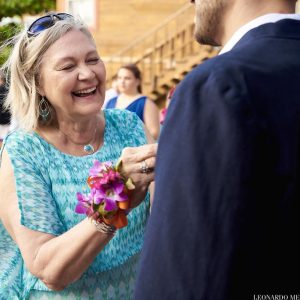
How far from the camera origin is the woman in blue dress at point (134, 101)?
272 inches

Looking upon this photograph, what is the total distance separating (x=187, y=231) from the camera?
125 centimetres

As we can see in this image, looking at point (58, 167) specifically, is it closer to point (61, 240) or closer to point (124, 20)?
point (61, 240)

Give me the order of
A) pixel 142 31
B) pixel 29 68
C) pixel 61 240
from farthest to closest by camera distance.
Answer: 1. pixel 142 31
2. pixel 29 68
3. pixel 61 240

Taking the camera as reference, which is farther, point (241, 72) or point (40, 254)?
point (40, 254)

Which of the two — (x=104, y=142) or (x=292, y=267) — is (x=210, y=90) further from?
(x=104, y=142)

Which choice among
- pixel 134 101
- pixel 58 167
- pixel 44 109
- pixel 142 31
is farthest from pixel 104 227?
pixel 142 31

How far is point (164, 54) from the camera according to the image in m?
19.3

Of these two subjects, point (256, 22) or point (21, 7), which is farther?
point (21, 7)

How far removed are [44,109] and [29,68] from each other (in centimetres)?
17

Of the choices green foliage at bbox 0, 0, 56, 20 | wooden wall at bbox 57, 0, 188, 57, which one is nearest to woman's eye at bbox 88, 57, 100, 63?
wooden wall at bbox 57, 0, 188, 57

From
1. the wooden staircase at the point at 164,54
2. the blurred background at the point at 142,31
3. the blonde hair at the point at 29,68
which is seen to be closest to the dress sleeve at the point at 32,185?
the blonde hair at the point at 29,68

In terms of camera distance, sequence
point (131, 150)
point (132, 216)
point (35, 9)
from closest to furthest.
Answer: point (131, 150) < point (132, 216) < point (35, 9)

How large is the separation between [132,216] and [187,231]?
1335mm

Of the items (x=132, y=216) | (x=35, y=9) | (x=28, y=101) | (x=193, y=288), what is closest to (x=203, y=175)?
(x=193, y=288)
